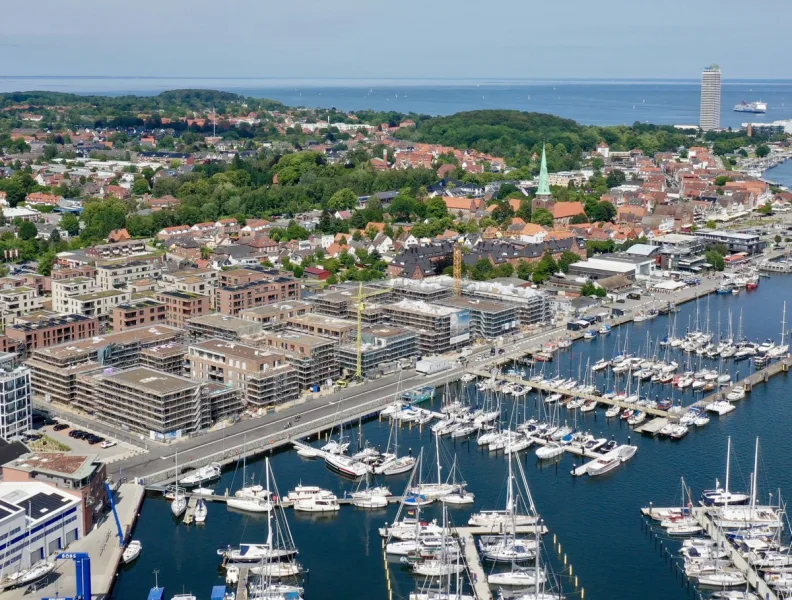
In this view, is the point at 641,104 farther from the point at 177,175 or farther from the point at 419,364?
the point at 419,364

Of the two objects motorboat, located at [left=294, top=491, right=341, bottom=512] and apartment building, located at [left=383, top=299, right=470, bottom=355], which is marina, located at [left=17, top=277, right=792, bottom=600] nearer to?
motorboat, located at [left=294, top=491, right=341, bottom=512]

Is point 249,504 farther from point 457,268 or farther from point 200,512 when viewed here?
point 457,268

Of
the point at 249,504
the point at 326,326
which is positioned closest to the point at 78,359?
the point at 326,326

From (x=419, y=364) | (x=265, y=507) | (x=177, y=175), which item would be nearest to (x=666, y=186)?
(x=177, y=175)

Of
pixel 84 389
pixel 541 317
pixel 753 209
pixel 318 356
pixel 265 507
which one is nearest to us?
pixel 265 507

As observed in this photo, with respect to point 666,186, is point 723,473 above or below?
below

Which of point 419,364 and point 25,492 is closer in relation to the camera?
point 25,492
